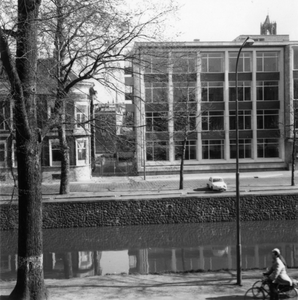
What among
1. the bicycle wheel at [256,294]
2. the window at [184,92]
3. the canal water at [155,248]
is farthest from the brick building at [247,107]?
the bicycle wheel at [256,294]

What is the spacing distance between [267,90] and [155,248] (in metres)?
24.4

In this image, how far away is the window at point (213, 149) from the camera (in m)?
38.4

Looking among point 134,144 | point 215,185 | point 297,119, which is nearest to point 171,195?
point 215,185

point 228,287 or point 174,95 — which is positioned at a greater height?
point 174,95

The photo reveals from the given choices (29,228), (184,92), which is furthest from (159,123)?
(184,92)

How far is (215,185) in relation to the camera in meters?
29.0

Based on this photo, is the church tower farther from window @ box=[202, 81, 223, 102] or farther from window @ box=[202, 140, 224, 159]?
window @ box=[202, 140, 224, 159]

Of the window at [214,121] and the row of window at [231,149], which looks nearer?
the window at [214,121]

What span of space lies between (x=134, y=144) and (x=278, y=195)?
49.5ft

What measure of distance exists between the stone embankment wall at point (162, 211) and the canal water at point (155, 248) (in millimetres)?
509

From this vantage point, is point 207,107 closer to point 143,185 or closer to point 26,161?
point 143,185

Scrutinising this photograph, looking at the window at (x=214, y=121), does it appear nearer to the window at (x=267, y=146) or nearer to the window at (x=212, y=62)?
the window at (x=212, y=62)

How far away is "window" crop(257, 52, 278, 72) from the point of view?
38656mm

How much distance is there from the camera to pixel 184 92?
98.5 feet
